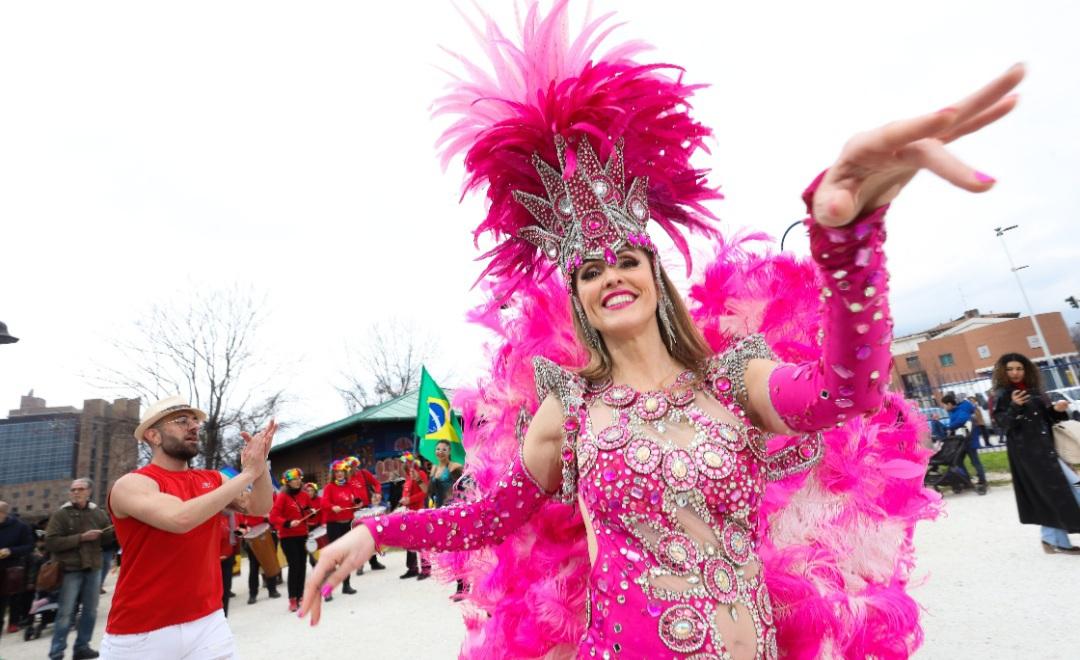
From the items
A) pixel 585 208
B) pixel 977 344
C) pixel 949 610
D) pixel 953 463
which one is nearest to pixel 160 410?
pixel 585 208

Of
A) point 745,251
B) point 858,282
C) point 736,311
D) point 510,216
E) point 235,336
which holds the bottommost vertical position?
point 858,282

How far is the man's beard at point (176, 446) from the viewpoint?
3279 millimetres

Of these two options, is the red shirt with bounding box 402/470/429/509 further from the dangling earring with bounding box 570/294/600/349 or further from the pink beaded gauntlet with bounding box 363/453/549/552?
the dangling earring with bounding box 570/294/600/349

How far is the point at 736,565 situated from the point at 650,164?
130 cm

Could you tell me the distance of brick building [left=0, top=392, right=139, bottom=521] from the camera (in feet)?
77.1

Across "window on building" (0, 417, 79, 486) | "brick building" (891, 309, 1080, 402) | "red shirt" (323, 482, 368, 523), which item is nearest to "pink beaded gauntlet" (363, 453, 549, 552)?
"red shirt" (323, 482, 368, 523)

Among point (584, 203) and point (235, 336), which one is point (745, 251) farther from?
point (235, 336)

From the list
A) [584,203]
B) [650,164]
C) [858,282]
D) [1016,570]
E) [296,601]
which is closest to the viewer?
[858,282]

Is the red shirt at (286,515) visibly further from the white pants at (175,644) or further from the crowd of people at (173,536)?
the white pants at (175,644)

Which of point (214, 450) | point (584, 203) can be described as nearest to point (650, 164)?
point (584, 203)

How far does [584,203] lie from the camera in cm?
186

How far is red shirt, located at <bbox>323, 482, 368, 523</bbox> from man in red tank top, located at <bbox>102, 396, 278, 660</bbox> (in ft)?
18.6

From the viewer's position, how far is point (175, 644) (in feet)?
9.21

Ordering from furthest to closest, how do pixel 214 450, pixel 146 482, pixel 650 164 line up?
1. pixel 214 450
2. pixel 146 482
3. pixel 650 164
